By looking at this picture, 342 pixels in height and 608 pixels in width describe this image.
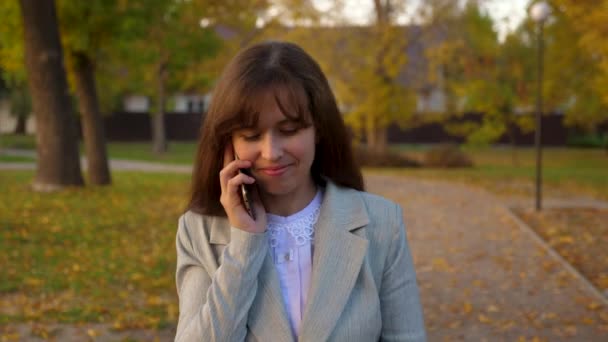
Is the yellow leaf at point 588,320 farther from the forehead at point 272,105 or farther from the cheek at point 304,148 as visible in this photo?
the forehead at point 272,105

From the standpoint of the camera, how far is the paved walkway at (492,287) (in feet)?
20.1

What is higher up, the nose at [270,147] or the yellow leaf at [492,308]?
the nose at [270,147]

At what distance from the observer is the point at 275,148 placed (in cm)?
218

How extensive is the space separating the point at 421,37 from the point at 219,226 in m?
25.1

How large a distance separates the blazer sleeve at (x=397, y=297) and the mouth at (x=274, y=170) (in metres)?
0.37

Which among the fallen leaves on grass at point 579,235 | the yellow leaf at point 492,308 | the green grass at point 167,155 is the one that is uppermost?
the yellow leaf at point 492,308

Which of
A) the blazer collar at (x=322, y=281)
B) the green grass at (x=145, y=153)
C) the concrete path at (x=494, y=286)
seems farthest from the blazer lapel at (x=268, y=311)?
the green grass at (x=145, y=153)

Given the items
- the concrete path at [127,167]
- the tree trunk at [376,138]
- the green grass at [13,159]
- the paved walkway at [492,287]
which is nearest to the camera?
the paved walkway at [492,287]

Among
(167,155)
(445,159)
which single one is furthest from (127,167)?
(445,159)

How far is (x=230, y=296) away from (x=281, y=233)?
0.28m

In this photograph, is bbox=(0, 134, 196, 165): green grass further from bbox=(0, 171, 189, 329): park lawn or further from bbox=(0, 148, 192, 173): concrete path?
bbox=(0, 171, 189, 329): park lawn

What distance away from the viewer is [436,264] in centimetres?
892

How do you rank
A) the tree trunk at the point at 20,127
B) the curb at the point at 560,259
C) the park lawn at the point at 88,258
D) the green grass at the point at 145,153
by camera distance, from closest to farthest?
the park lawn at the point at 88,258 < the curb at the point at 560,259 < the green grass at the point at 145,153 < the tree trunk at the point at 20,127

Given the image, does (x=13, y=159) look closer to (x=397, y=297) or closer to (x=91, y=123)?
Result: (x=91, y=123)
